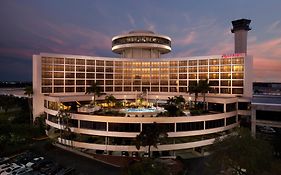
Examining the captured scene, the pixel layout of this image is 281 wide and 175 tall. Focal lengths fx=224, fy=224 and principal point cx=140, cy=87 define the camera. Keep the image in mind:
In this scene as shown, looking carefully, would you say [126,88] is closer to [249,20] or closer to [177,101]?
[177,101]

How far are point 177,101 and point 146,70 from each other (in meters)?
37.3

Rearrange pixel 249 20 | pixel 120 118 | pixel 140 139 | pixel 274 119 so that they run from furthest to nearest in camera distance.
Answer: pixel 249 20
pixel 274 119
pixel 120 118
pixel 140 139

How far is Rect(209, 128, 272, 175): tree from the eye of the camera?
38438 mm

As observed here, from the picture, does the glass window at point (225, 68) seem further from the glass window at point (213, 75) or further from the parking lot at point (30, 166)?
the parking lot at point (30, 166)

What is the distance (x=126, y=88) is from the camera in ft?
363

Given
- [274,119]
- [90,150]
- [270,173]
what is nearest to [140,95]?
[90,150]

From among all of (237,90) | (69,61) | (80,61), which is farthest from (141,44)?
(237,90)

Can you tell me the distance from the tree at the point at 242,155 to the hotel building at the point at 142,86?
59.3 ft

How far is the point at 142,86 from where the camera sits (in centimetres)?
11081

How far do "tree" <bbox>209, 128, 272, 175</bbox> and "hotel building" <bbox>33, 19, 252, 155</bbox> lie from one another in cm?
1807

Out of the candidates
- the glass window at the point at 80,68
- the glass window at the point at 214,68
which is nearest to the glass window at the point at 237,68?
the glass window at the point at 214,68

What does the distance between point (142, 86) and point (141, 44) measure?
20.4 meters

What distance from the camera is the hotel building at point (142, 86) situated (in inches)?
2331

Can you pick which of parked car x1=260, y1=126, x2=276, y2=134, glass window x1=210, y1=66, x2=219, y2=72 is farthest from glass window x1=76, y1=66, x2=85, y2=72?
parked car x1=260, y1=126, x2=276, y2=134
